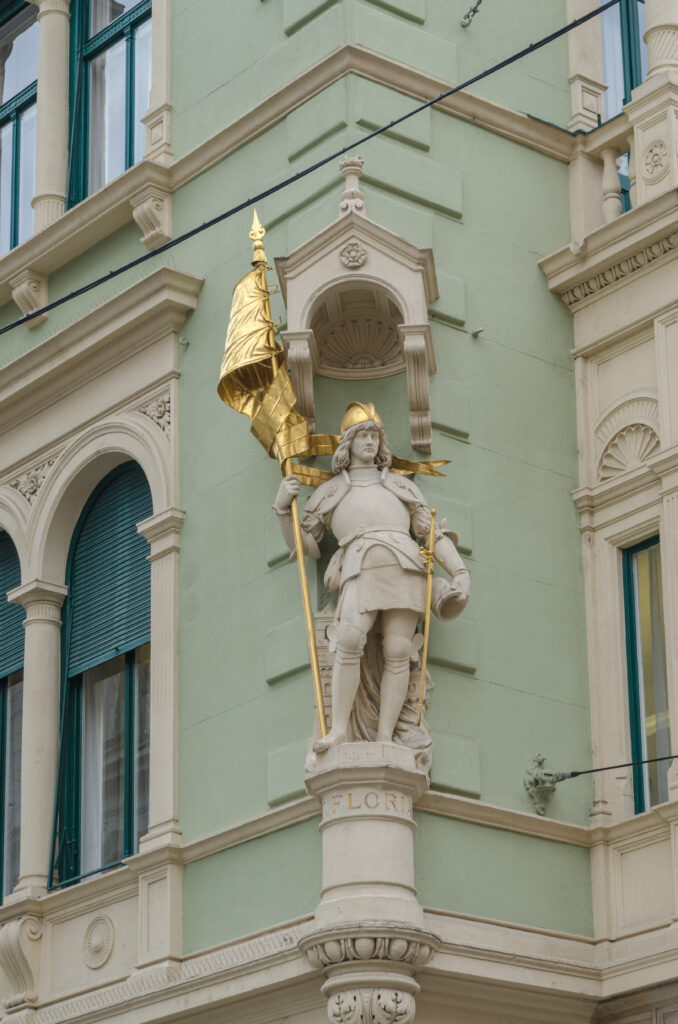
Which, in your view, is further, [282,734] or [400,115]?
[400,115]

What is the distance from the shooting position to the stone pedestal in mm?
15320

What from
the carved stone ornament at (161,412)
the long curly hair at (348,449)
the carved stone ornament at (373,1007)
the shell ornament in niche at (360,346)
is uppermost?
the carved stone ornament at (161,412)

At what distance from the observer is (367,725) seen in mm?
16312

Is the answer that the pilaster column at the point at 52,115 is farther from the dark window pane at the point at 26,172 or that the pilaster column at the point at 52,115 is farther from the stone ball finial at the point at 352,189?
the stone ball finial at the point at 352,189

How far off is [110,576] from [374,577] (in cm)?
412

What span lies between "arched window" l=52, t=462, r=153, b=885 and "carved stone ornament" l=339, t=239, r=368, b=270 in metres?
3.32

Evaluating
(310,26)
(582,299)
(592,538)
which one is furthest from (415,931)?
(310,26)

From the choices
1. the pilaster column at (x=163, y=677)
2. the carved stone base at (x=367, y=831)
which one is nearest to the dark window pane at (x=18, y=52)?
the pilaster column at (x=163, y=677)

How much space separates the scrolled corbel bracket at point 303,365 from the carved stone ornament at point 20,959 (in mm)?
4807

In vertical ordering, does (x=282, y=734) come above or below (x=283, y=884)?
above

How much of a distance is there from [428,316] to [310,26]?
8.94ft

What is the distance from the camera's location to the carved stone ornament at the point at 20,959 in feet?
61.5

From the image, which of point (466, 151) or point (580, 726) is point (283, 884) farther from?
point (466, 151)

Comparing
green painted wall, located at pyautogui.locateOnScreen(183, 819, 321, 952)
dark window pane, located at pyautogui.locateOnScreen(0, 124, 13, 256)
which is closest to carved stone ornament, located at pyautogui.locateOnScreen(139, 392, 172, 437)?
green painted wall, located at pyautogui.locateOnScreen(183, 819, 321, 952)
